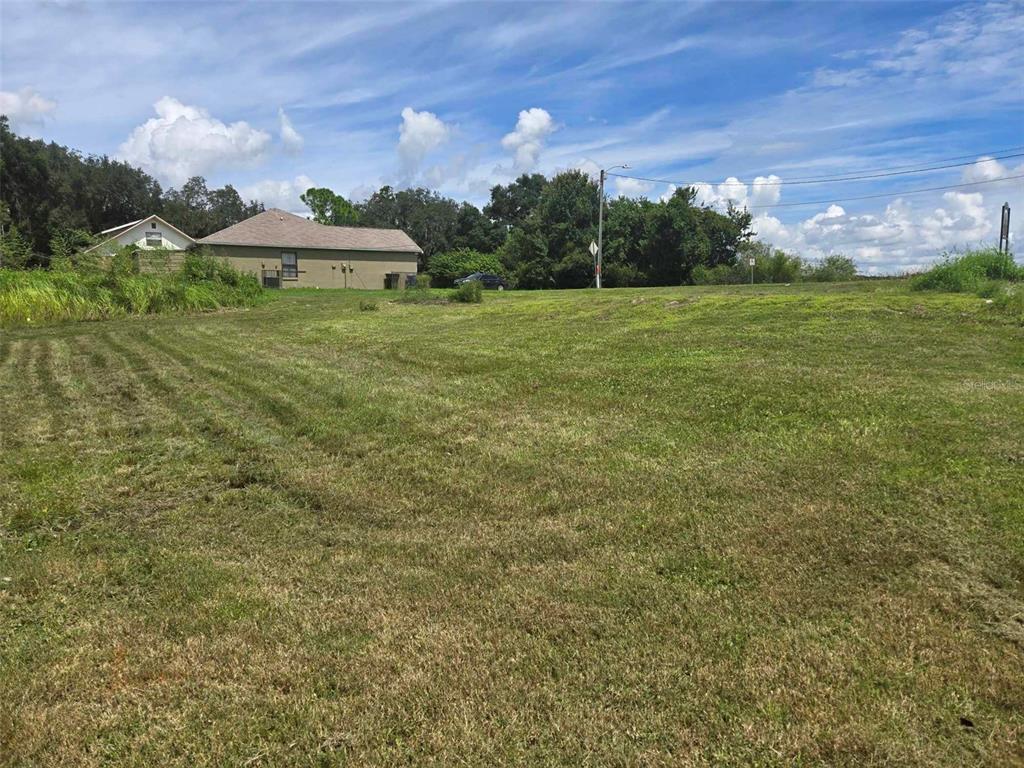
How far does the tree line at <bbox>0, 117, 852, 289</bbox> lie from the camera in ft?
147

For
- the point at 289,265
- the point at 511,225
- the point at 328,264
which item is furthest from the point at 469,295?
the point at 511,225

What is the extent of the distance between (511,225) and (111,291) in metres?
54.3

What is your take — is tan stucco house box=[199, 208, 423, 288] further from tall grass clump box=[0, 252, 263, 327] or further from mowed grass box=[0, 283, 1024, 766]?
mowed grass box=[0, 283, 1024, 766]

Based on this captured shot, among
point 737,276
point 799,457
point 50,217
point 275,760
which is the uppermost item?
point 50,217

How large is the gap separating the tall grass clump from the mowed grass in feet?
42.0

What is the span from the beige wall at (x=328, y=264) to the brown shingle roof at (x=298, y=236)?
383 millimetres

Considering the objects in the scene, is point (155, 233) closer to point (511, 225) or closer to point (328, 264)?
point (328, 264)

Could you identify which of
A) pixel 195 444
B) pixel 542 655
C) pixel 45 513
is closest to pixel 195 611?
pixel 542 655

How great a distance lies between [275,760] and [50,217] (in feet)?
214

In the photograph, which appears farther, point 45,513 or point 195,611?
point 45,513

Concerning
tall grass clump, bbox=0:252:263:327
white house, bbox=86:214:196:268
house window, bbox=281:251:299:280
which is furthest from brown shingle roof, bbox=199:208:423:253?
tall grass clump, bbox=0:252:263:327

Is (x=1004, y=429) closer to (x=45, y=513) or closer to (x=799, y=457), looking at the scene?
(x=799, y=457)

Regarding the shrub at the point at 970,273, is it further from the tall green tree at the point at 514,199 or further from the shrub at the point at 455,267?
the tall green tree at the point at 514,199

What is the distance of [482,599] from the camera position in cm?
336
